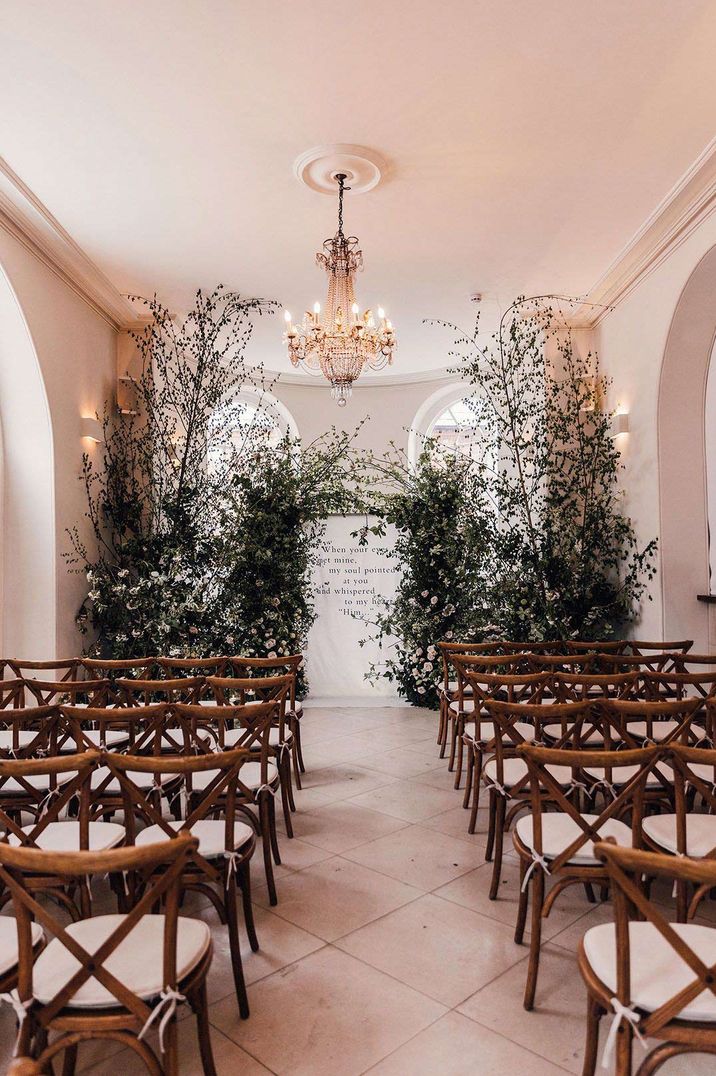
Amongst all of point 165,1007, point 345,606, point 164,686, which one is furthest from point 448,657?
point 165,1007

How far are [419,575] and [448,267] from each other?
9.10ft

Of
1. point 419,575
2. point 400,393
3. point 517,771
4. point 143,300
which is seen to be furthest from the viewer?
point 400,393

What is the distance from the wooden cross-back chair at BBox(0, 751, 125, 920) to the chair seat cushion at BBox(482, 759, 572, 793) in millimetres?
1604

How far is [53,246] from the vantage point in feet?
17.3

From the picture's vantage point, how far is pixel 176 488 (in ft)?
21.7

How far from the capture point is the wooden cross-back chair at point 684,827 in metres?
2.15

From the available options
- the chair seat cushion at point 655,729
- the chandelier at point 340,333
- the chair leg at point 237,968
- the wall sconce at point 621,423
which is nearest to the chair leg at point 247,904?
the chair leg at point 237,968

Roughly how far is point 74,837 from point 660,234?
5188mm

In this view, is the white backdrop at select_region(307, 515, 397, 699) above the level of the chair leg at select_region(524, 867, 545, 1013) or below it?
above

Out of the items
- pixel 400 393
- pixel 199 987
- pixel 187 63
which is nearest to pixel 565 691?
pixel 199 987

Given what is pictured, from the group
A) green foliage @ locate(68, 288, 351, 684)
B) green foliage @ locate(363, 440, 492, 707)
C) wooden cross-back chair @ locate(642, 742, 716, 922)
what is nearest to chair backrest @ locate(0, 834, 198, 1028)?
wooden cross-back chair @ locate(642, 742, 716, 922)

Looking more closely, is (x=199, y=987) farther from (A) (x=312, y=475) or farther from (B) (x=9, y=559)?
(A) (x=312, y=475)

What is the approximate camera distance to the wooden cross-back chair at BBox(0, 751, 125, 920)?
218cm

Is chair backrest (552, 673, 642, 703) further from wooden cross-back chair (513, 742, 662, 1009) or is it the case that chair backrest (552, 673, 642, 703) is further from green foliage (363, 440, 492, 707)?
green foliage (363, 440, 492, 707)
